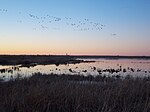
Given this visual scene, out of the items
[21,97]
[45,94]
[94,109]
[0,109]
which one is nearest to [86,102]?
[94,109]

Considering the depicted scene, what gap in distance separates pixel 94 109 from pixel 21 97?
208cm

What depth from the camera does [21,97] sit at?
8719mm

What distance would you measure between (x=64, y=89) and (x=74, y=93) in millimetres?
557

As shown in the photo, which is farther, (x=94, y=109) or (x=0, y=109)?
(x=94, y=109)

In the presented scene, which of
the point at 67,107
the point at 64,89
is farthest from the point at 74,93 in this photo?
the point at 67,107

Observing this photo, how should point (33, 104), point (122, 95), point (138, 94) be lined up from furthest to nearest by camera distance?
point (138, 94), point (122, 95), point (33, 104)

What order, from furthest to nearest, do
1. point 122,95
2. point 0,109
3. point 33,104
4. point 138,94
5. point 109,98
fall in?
point 138,94 → point 122,95 → point 109,98 → point 33,104 → point 0,109

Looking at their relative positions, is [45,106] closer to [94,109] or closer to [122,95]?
[94,109]

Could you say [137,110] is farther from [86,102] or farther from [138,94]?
[138,94]

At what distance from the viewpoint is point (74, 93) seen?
9.65 metres

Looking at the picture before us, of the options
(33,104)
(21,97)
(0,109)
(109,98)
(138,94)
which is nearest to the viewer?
(0,109)

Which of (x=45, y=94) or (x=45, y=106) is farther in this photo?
(x=45, y=94)

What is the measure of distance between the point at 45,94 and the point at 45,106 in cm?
95

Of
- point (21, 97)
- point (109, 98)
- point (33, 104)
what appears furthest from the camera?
point (109, 98)
